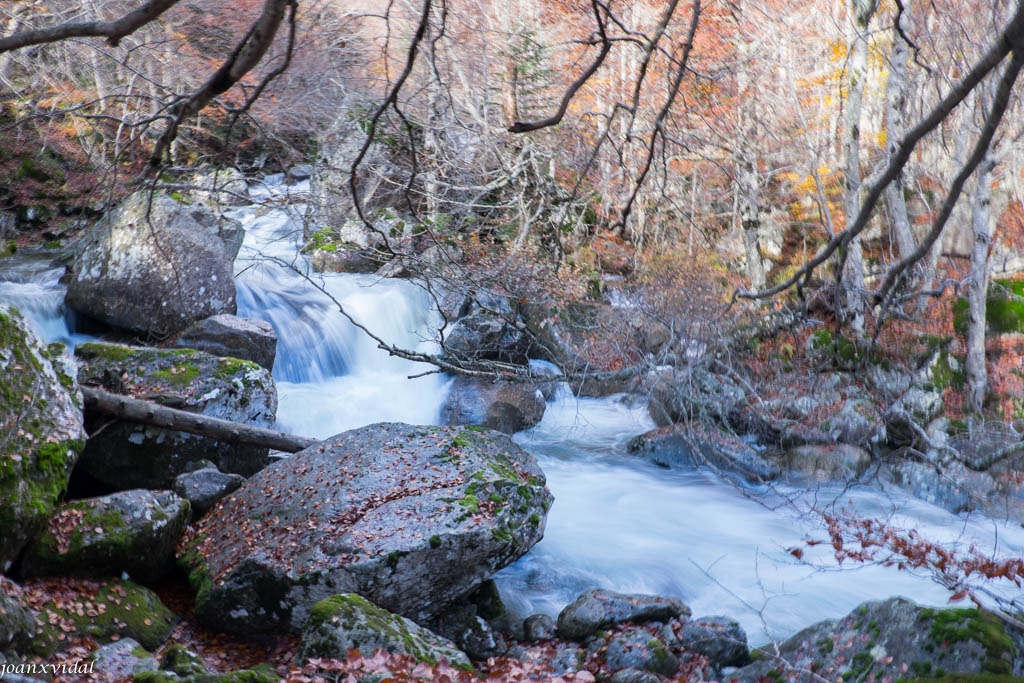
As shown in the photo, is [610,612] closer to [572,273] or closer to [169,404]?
[169,404]

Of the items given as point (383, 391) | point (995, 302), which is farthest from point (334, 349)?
point (995, 302)

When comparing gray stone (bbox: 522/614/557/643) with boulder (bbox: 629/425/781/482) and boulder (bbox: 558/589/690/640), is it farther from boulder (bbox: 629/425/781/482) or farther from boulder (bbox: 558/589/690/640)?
boulder (bbox: 629/425/781/482)

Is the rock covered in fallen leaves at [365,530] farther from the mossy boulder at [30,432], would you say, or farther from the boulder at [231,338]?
the boulder at [231,338]

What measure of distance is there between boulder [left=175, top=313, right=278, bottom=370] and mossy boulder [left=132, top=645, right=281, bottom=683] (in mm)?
5930

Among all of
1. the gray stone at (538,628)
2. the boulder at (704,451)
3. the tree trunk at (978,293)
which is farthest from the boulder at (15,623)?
the tree trunk at (978,293)

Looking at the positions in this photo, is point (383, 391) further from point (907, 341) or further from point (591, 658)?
point (907, 341)

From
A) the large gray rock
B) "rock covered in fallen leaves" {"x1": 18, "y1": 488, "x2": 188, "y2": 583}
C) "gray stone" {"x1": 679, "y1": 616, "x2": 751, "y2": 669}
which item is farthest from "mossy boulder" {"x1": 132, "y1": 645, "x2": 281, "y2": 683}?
the large gray rock

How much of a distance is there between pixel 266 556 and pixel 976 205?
9231 millimetres

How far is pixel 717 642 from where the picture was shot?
487 cm

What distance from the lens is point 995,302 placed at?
10.6 meters

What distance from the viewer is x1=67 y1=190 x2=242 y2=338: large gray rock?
30.7ft

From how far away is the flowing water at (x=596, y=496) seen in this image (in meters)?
6.28

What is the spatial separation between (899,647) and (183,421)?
6.00m

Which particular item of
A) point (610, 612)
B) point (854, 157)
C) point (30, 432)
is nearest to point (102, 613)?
point (30, 432)
